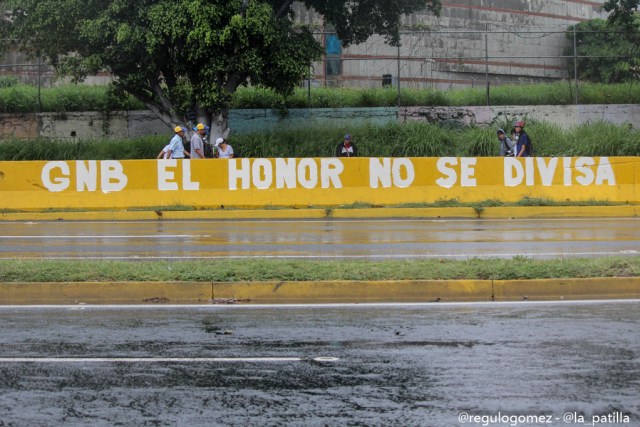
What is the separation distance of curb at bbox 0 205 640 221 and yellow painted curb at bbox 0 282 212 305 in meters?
10.3

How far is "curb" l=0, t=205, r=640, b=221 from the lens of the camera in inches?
799

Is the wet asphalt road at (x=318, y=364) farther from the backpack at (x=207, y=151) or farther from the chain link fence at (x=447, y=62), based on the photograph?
the chain link fence at (x=447, y=62)

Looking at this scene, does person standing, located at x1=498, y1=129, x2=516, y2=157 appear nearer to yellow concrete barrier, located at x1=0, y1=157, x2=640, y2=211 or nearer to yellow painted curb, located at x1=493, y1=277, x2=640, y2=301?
yellow concrete barrier, located at x1=0, y1=157, x2=640, y2=211

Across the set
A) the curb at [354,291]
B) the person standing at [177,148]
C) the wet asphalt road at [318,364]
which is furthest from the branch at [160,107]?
the wet asphalt road at [318,364]

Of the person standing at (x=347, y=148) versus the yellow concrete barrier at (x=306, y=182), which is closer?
the yellow concrete barrier at (x=306, y=182)

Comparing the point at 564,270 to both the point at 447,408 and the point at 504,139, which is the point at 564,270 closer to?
the point at 447,408

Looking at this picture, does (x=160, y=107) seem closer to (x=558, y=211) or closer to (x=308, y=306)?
(x=558, y=211)

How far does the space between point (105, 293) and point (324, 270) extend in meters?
2.33

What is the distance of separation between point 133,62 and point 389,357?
72.4 feet

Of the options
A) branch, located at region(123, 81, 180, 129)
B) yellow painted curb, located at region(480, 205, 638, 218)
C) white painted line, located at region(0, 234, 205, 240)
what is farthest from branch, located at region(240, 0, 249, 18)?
white painted line, located at region(0, 234, 205, 240)

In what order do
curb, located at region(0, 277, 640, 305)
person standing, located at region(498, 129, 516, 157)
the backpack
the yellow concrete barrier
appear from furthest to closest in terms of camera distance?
person standing, located at region(498, 129, 516, 157), the backpack, the yellow concrete barrier, curb, located at region(0, 277, 640, 305)

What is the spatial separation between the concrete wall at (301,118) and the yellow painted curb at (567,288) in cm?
2318

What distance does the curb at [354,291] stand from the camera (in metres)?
9.85

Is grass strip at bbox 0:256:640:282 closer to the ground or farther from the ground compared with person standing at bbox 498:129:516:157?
closer to the ground
